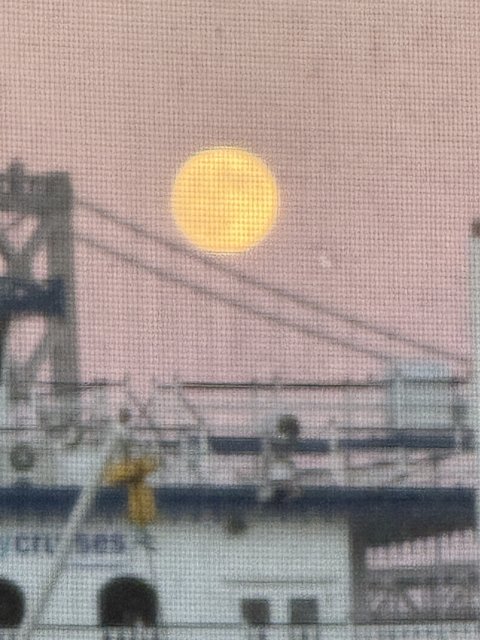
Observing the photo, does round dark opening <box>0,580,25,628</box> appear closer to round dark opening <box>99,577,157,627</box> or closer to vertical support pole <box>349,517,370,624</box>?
round dark opening <box>99,577,157,627</box>

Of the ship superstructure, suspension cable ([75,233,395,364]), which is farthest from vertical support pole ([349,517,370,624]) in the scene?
suspension cable ([75,233,395,364])

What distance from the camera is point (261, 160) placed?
682 mm

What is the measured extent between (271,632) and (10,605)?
0.15m

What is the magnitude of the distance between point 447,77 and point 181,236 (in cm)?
20

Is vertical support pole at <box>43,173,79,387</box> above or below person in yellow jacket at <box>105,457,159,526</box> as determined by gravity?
above

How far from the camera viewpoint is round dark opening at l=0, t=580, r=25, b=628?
0.66 metres

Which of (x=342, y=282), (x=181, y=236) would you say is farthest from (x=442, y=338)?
(x=181, y=236)

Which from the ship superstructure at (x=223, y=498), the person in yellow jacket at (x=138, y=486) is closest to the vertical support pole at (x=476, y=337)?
the ship superstructure at (x=223, y=498)

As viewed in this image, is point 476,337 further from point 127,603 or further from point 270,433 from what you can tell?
point 127,603

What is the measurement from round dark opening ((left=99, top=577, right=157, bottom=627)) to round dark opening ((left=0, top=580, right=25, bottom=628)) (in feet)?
0.16

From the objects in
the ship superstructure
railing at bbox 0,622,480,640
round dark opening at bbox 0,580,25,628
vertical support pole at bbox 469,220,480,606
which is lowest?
railing at bbox 0,622,480,640

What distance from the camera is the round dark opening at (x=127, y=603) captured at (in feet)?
2.20

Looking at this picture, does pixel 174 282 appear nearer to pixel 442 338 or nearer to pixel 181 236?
pixel 181 236

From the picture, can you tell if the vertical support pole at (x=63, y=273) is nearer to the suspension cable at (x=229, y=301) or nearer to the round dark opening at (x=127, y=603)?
the suspension cable at (x=229, y=301)
